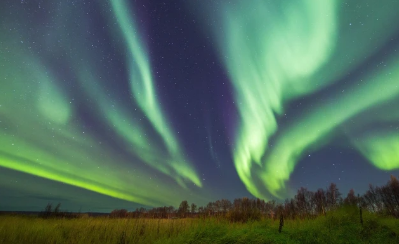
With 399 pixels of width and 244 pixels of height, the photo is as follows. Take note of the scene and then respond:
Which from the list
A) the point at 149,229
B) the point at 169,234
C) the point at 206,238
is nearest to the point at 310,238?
the point at 206,238

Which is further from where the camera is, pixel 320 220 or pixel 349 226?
pixel 320 220

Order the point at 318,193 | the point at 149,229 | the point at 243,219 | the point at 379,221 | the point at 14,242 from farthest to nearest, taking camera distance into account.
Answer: the point at 318,193, the point at 243,219, the point at 379,221, the point at 149,229, the point at 14,242

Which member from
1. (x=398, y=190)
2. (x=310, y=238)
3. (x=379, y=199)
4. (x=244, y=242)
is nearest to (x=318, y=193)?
(x=379, y=199)

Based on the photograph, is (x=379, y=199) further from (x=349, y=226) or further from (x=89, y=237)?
(x=89, y=237)

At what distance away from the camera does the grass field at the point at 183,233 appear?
680 inches

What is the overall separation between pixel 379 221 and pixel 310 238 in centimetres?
1545

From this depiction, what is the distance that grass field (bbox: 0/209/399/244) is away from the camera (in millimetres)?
17281

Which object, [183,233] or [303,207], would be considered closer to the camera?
[183,233]

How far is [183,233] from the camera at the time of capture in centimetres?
2073

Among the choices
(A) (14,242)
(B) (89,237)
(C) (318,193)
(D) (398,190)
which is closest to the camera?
(A) (14,242)

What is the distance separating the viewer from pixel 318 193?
10069cm

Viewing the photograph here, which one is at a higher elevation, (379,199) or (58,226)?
(379,199)

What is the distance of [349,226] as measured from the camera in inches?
1088

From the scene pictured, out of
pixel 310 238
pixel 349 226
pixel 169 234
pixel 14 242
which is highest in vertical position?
pixel 349 226
